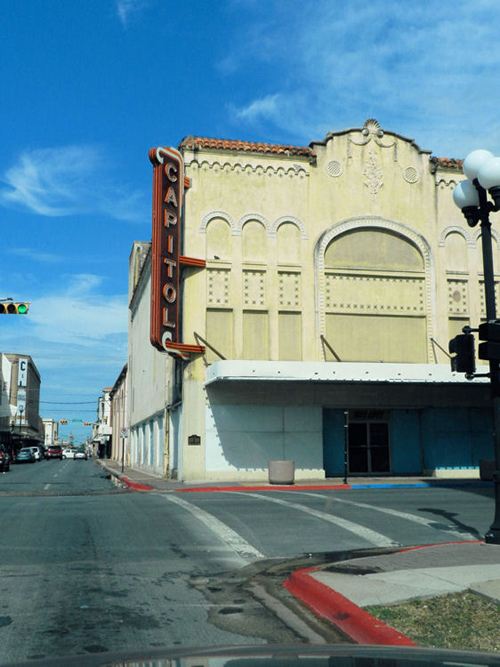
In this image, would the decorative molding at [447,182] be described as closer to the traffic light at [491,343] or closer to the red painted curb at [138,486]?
the red painted curb at [138,486]

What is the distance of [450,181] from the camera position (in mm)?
30625

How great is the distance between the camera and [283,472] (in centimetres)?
2562

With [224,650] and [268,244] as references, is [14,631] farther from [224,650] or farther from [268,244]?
[268,244]

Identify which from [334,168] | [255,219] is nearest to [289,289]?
[255,219]

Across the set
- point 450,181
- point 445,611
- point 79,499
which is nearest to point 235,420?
point 79,499

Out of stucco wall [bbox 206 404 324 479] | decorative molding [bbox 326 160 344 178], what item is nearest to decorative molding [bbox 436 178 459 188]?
decorative molding [bbox 326 160 344 178]

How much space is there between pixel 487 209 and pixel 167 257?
1681cm

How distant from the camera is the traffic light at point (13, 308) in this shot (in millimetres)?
28859

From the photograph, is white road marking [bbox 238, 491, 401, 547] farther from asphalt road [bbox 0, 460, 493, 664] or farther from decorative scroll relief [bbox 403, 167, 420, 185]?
decorative scroll relief [bbox 403, 167, 420, 185]

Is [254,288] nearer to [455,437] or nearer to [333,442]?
[333,442]

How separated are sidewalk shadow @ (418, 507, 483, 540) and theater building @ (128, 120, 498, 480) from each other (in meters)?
11.0

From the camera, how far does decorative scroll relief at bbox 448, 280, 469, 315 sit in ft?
98.0

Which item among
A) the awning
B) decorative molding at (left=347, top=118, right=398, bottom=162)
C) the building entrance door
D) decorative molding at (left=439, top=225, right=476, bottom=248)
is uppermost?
decorative molding at (left=347, top=118, right=398, bottom=162)

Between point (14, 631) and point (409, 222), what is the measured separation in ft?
85.7
